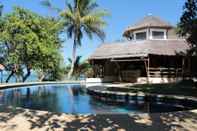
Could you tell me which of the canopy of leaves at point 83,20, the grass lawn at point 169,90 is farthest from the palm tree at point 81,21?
the grass lawn at point 169,90

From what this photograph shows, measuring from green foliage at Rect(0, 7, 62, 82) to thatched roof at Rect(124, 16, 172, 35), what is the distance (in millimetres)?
8039

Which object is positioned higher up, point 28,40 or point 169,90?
point 28,40

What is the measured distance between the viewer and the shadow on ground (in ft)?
23.6

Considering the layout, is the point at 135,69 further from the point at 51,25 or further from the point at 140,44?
the point at 51,25

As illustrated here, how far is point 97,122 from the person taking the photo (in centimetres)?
754

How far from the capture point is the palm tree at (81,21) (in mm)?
32016

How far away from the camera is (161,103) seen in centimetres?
1283

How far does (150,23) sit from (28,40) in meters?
11.4

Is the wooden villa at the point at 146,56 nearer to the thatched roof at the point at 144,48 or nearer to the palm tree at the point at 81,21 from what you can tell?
the thatched roof at the point at 144,48

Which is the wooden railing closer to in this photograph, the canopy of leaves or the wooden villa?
the wooden villa

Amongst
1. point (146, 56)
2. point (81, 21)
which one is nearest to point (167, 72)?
point (146, 56)

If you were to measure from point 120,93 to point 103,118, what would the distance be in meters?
6.62

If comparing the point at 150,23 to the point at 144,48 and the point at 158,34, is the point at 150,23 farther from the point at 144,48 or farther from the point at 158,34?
the point at 144,48

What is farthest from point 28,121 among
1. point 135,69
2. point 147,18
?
point 147,18
